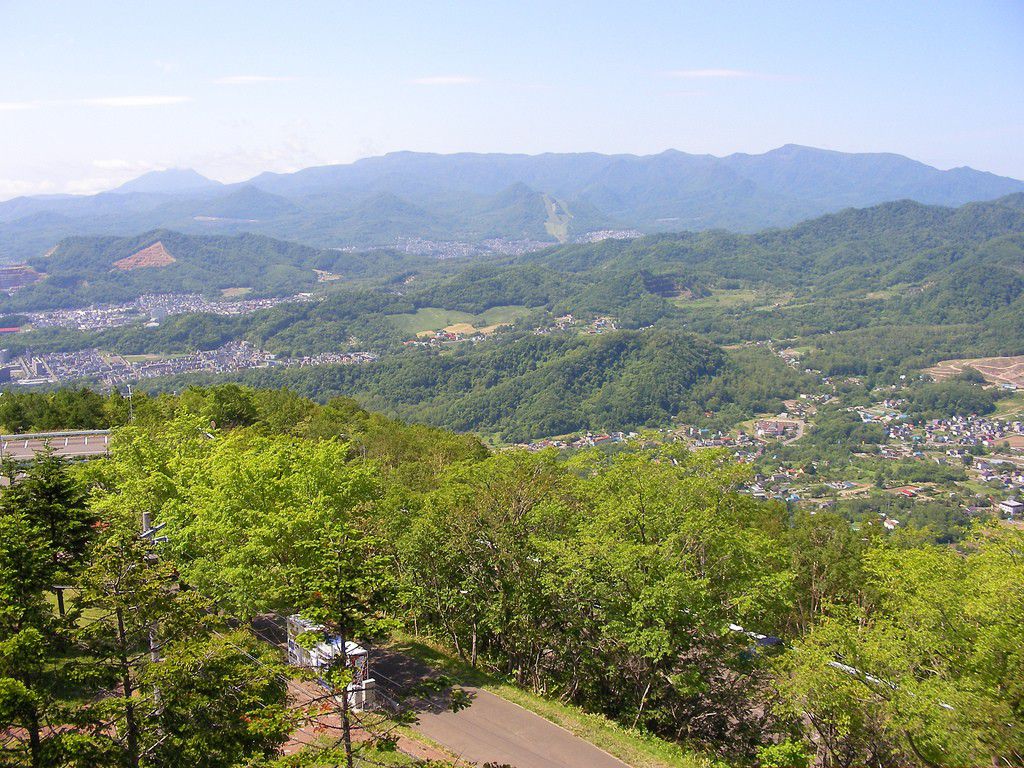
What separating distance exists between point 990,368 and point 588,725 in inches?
5678

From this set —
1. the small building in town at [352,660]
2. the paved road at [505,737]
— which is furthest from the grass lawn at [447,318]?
the paved road at [505,737]

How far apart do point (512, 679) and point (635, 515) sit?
4.84 meters

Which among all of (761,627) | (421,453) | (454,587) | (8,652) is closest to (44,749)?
(8,652)

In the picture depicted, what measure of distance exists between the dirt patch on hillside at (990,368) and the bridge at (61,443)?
130 meters

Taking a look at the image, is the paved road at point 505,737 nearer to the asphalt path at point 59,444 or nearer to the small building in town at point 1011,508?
the asphalt path at point 59,444

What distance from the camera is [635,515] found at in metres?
17.0

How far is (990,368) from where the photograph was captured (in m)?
131

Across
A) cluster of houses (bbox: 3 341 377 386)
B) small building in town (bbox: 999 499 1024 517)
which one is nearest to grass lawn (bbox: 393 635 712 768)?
small building in town (bbox: 999 499 1024 517)

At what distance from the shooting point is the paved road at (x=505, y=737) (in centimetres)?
1330

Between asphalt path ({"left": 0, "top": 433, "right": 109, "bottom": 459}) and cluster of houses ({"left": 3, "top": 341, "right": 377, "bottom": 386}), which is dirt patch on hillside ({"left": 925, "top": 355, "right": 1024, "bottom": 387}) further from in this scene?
asphalt path ({"left": 0, "top": 433, "right": 109, "bottom": 459})

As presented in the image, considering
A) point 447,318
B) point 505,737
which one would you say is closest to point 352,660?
point 505,737

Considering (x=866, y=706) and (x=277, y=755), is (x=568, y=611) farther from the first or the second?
(x=277, y=755)

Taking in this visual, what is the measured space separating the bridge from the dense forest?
12.1 metres

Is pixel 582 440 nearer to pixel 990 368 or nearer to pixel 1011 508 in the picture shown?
pixel 1011 508
